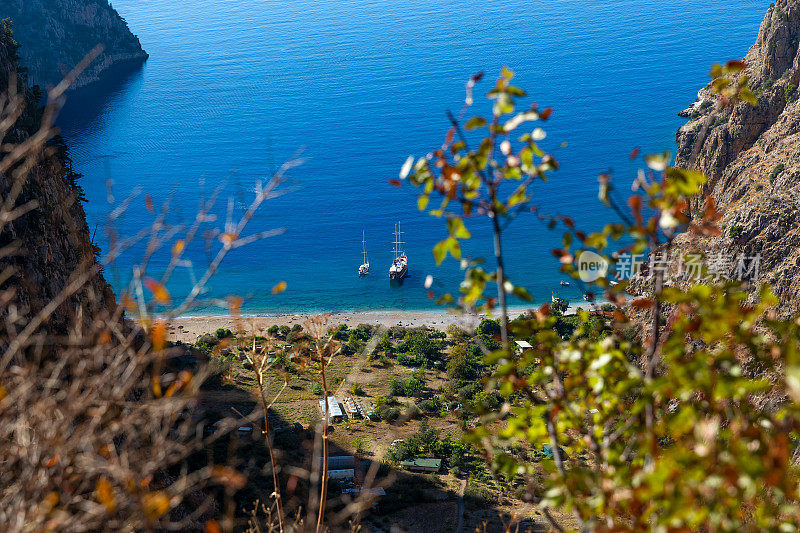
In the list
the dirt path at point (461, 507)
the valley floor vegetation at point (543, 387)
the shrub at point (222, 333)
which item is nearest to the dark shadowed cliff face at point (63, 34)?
the shrub at point (222, 333)

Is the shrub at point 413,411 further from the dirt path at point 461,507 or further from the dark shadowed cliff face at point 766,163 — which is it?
the dark shadowed cliff face at point 766,163

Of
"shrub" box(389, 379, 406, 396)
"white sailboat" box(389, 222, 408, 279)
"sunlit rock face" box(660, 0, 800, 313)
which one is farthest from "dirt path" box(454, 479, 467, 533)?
"white sailboat" box(389, 222, 408, 279)

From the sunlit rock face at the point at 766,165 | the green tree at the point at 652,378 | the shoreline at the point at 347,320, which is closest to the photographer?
the green tree at the point at 652,378

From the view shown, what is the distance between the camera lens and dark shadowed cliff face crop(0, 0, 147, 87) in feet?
281

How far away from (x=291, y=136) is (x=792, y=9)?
5448 centimetres

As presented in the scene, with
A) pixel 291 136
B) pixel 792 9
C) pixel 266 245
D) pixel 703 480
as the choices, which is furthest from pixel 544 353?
pixel 291 136

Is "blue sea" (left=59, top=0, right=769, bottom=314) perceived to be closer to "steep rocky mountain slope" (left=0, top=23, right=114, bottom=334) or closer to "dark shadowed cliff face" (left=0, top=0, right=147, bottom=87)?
"dark shadowed cliff face" (left=0, top=0, right=147, bottom=87)

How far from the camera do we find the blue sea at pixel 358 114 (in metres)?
56.1

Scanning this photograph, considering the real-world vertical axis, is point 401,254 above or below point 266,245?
above

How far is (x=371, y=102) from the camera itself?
87250 millimetres

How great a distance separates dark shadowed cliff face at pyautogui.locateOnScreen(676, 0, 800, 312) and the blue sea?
8.79 metres

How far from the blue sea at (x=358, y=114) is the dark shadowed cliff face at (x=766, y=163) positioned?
8788 millimetres

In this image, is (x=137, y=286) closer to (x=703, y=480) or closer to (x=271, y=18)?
(x=703, y=480)

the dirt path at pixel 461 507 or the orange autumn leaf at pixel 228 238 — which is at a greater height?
the orange autumn leaf at pixel 228 238
